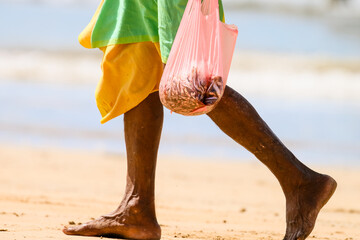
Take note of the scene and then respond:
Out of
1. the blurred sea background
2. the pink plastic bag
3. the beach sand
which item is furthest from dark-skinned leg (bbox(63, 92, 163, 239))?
the blurred sea background

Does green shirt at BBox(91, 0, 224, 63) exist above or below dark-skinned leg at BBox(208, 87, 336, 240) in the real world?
above

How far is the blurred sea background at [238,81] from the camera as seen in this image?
6941 mm

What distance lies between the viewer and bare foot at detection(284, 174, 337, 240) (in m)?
2.70

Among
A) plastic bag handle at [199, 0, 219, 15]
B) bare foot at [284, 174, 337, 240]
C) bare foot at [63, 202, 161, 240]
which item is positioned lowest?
bare foot at [63, 202, 161, 240]

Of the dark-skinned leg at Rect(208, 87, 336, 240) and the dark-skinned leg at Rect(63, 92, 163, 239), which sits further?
the dark-skinned leg at Rect(63, 92, 163, 239)

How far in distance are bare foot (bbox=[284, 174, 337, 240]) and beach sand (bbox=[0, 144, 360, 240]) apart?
0.40 m

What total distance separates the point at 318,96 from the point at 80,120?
13.5ft

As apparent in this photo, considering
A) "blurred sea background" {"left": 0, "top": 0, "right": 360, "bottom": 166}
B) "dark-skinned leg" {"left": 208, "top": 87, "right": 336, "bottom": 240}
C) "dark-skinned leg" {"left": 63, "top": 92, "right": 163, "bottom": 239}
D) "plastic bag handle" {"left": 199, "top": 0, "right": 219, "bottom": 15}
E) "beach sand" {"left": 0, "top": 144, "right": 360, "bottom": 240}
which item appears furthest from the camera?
"blurred sea background" {"left": 0, "top": 0, "right": 360, "bottom": 166}

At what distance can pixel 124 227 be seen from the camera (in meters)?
2.81

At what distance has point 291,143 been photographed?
6855 millimetres

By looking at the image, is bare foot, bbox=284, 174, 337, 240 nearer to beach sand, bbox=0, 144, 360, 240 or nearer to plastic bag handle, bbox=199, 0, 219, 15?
beach sand, bbox=0, 144, 360, 240

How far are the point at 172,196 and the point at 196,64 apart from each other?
2198mm

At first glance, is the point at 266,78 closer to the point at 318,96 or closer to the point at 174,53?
the point at 318,96

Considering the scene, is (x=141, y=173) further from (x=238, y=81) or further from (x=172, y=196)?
(x=238, y=81)
